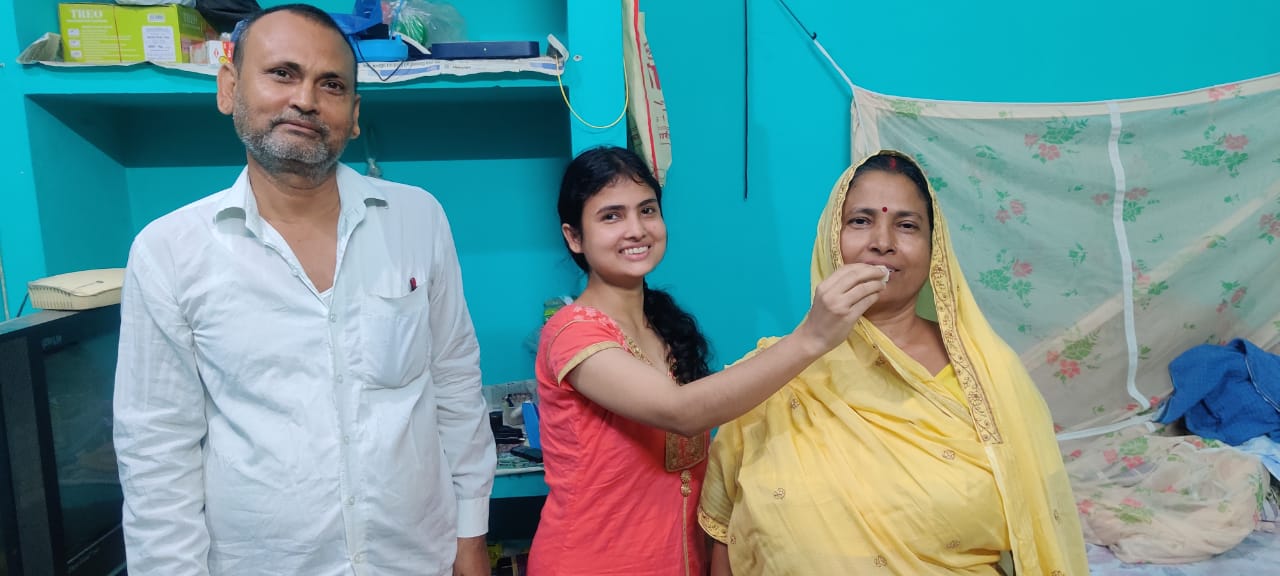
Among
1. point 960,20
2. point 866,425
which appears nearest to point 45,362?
point 866,425

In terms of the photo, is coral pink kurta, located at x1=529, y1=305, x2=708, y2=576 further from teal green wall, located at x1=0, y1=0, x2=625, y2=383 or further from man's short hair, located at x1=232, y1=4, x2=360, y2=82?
teal green wall, located at x1=0, y1=0, x2=625, y2=383

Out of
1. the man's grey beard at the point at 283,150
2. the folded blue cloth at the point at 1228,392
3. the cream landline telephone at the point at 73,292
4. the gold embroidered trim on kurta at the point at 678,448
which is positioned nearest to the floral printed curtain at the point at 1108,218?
the folded blue cloth at the point at 1228,392

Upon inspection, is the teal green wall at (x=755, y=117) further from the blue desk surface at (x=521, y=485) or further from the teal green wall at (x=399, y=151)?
the blue desk surface at (x=521, y=485)

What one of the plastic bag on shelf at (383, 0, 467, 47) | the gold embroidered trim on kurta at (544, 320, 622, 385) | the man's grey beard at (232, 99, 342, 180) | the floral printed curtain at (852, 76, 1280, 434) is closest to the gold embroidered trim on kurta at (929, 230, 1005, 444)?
the gold embroidered trim on kurta at (544, 320, 622, 385)

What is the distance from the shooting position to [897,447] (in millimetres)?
1229

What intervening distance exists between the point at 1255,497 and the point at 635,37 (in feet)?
7.72

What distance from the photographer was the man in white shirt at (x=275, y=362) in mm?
1197

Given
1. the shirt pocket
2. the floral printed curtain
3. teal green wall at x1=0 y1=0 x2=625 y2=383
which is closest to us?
the shirt pocket

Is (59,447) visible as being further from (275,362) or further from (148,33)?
(148,33)

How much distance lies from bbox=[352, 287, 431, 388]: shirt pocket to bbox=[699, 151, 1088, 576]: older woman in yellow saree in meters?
0.59

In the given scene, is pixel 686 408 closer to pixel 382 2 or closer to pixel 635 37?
pixel 635 37

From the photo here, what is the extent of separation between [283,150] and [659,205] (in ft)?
2.18

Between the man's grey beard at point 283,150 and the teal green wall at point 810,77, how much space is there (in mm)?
1476

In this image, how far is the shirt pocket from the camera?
1.28 m
